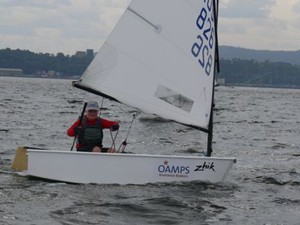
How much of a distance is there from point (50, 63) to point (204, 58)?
170492 millimetres

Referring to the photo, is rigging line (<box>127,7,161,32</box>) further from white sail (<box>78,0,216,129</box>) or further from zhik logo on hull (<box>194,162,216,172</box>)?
zhik logo on hull (<box>194,162,216,172</box>)

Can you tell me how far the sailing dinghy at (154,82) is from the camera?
430 inches

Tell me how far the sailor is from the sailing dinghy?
0.44 meters

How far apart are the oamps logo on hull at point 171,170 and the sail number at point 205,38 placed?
179 centimetres

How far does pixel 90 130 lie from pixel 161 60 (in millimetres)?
1683

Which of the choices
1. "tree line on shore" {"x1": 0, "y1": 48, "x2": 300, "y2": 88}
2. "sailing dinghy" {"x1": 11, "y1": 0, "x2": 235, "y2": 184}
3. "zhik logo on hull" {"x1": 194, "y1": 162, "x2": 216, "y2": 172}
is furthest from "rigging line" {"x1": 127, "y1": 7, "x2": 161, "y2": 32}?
"tree line on shore" {"x1": 0, "y1": 48, "x2": 300, "y2": 88}

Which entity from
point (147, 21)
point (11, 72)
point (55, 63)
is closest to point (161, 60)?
point (147, 21)

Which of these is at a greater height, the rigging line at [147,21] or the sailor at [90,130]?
the rigging line at [147,21]

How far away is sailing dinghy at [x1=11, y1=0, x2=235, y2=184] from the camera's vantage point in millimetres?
10930

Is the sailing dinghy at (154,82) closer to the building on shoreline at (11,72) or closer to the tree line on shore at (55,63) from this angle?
the tree line on shore at (55,63)

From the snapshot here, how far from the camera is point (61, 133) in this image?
21844 millimetres

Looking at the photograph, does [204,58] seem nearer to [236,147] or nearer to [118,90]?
[118,90]

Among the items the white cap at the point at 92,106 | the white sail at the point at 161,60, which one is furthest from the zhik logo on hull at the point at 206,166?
the white cap at the point at 92,106

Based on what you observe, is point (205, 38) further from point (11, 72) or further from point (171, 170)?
point (11, 72)
